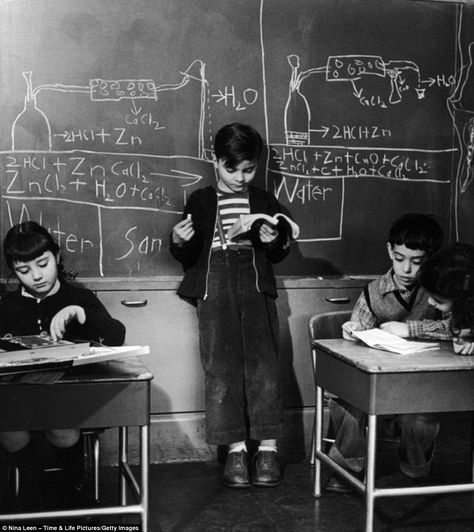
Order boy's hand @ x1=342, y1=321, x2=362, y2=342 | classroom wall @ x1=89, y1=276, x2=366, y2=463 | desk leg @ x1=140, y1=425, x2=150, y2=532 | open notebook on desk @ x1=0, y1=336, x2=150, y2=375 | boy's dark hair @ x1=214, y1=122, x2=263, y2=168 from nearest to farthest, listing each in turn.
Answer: open notebook on desk @ x1=0, y1=336, x2=150, y2=375 → desk leg @ x1=140, y1=425, x2=150, y2=532 → boy's hand @ x1=342, y1=321, x2=362, y2=342 → boy's dark hair @ x1=214, y1=122, x2=263, y2=168 → classroom wall @ x1=89, y1=276, x2=366, y2=463

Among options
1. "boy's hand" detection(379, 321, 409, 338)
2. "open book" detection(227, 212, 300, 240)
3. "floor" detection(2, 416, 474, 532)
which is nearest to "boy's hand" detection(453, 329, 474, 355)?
"boy's hand" detection(379, 321, 409, 338)

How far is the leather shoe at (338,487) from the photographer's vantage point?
3256mm

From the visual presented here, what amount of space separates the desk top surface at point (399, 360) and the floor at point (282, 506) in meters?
0.71

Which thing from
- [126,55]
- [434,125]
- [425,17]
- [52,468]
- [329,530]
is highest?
[425,17]

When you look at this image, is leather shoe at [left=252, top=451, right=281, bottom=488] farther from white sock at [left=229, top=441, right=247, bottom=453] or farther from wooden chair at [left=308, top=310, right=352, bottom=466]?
wooden chair at [left=308, top=310, right=352, bottom=466]

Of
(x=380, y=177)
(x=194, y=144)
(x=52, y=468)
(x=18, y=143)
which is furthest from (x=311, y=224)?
(x=52, y=468)

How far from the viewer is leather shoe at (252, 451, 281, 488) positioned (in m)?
3.40

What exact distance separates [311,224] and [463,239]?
896mm

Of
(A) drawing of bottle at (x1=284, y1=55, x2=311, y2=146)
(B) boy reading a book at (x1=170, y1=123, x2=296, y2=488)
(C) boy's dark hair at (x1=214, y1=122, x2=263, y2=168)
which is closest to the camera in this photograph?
(C) boy's dark hair at (x1=214, y1=122, x2=263, y2=168)

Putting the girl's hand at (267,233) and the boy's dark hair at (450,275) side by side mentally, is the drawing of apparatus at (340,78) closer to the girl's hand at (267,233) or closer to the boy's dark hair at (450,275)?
the girl's hand at (267,233)

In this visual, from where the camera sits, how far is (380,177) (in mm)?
4098

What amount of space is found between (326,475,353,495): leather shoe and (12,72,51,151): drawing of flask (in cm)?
207

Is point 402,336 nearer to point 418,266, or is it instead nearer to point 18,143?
point 418,266

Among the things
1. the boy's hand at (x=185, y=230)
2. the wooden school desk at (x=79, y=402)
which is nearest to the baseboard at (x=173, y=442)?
the boy's hand at (x=185, y=230)
